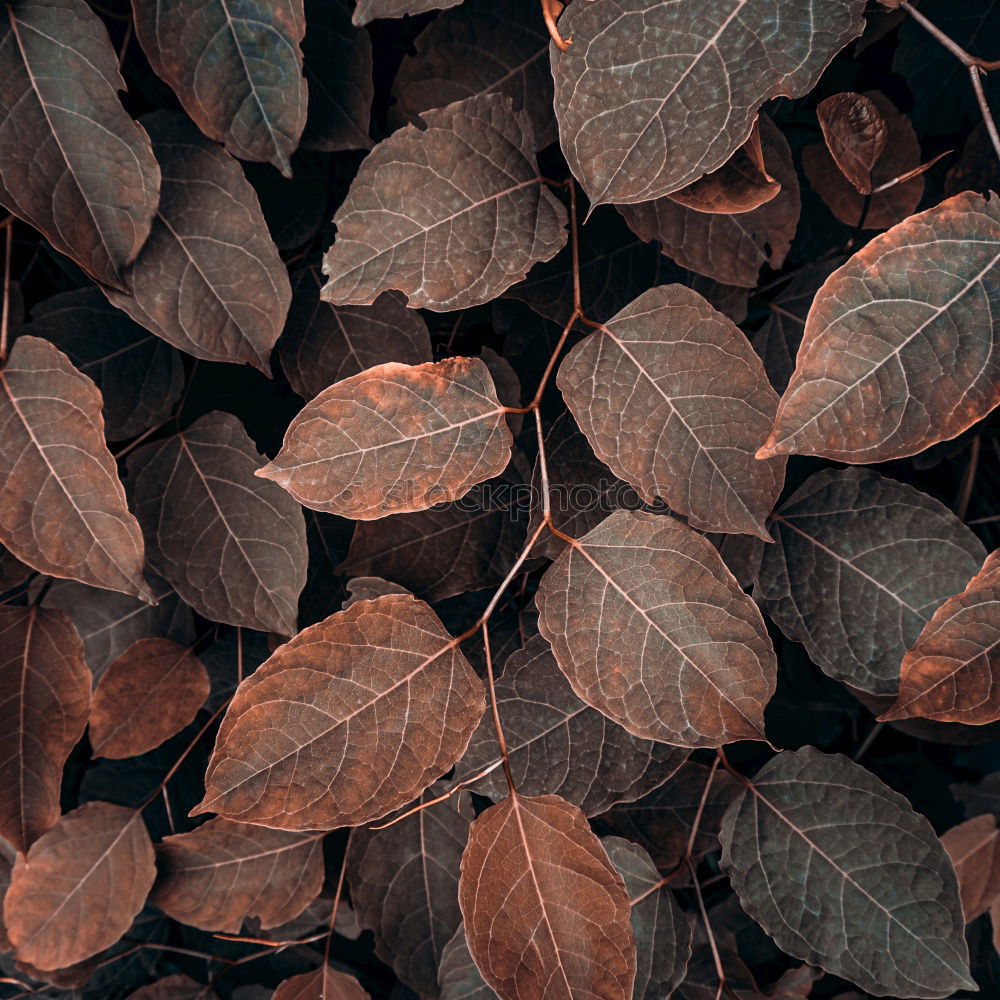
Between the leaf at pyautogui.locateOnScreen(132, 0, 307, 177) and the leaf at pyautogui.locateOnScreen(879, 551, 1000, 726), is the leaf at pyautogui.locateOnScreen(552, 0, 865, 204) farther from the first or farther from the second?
the leaf at pyautogui.locateOnScreen(879, 551, 1000, 726)

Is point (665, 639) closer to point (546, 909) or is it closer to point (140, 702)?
point (546, 909)

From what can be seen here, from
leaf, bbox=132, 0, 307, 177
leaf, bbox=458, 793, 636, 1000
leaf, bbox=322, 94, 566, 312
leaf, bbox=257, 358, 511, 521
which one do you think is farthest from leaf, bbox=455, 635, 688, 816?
leaf, bbox=132, 0, 307, 177

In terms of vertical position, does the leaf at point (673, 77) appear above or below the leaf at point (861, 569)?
above

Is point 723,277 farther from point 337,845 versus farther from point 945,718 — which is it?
point 337,845

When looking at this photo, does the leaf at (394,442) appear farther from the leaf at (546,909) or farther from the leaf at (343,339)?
the leaf at (546,909)

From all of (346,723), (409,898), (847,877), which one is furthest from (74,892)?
(847,877)

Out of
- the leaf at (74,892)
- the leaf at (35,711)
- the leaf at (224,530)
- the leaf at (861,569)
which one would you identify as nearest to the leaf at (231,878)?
the leaf at (74,892)
